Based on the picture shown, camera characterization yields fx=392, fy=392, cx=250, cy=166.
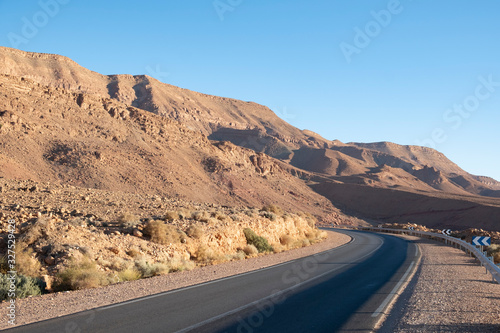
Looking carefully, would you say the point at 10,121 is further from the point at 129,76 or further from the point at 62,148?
the point at 129,76

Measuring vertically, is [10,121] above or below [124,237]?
above

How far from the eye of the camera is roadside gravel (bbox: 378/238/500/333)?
282 inches

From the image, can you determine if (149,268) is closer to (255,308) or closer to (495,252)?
(255,308)

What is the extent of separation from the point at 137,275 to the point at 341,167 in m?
116

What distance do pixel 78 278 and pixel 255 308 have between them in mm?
5335

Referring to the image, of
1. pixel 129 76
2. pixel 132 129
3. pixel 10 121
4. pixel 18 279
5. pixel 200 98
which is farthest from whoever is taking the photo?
pixel 200 98

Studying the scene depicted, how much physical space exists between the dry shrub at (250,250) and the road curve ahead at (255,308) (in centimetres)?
694

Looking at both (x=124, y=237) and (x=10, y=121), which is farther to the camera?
(x=10, y=121)

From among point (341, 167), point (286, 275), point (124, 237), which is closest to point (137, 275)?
point (124, 237)

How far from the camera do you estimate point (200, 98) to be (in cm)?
14488

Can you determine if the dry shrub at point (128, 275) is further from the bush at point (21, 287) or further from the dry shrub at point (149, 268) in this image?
the bush at point (21, 287)

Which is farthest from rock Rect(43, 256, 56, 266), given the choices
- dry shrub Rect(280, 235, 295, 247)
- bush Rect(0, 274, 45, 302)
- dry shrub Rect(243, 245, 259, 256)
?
dry shrub Rect(280, 235, 295, 247)

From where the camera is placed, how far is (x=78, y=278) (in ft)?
35.3

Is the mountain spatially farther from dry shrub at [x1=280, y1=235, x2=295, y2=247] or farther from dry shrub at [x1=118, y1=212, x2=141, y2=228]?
dry shrub at [x1=280, y1=235, x2=295, y2=247]
